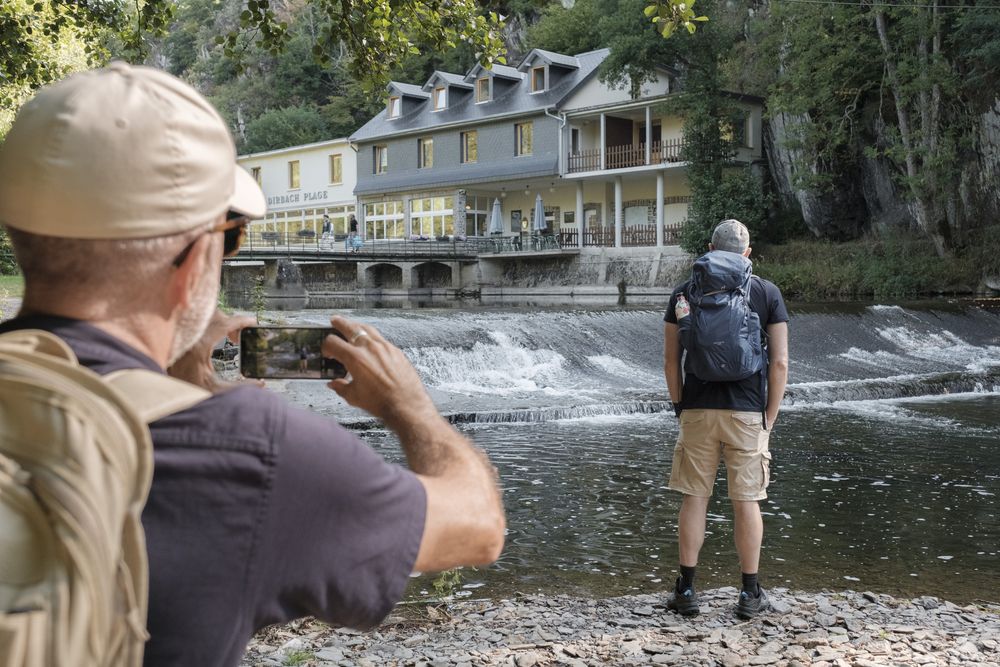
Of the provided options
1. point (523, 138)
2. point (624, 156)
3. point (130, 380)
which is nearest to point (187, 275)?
point (130, 380)

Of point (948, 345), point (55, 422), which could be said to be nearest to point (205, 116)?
point (55, 422)

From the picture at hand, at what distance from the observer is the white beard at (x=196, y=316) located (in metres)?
1.20

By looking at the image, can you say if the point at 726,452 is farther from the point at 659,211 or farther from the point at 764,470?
the point at 659,211

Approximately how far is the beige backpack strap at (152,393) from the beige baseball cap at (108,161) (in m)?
0.16

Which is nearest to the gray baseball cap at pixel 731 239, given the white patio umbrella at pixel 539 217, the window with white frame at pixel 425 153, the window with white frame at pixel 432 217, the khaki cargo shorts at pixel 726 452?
the khaki cargo shorts at pixel 726 452

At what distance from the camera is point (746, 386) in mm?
4320

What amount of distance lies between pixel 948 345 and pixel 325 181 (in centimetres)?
3484

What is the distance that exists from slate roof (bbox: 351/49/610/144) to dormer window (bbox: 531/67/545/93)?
0.29 metres

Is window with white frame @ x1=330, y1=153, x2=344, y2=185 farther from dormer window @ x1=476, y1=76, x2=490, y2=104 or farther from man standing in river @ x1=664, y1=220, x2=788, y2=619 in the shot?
man standing in river @ x1=664, y1=220, x2=788, y2=619

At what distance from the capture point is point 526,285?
38.4m

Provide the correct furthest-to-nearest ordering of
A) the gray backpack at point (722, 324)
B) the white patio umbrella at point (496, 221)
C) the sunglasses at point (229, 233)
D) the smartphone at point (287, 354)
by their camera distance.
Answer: the white patio umbrella at point (496, 221) → the gray backpack at point (722, 324) → the smartphone at point (287, 354) → the sunglasses at point (229, 233)

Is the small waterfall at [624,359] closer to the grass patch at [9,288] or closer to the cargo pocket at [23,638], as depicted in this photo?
the grass patch at [9,288]

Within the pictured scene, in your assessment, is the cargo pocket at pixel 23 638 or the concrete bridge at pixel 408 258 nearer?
the cargo pocket at pixel 23 638

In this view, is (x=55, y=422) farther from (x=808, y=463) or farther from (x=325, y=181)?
(x=325, y=181)
